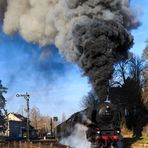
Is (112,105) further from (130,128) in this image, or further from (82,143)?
(130,128)

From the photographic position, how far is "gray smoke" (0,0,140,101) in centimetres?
2559

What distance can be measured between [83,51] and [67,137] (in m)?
6.07

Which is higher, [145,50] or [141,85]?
[145,50]

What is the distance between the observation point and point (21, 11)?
3117 cm

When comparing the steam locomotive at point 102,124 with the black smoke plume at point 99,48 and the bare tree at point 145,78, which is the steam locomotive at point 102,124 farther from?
the bare tree at point 145,78

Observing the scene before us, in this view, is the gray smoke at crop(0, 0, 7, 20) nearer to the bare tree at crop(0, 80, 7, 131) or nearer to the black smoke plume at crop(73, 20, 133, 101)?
the black smoke plume at crop(73, 20, 133, 101)

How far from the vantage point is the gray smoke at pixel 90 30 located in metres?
25.6

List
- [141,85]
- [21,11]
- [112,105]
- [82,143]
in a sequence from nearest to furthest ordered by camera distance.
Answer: [112,105] → [82,143] → [21,11] → [141,85]

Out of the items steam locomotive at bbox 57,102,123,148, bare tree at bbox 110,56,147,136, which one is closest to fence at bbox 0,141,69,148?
steam locomotive at bbox 57,102,123,148

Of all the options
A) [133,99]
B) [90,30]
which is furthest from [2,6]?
[133,99]

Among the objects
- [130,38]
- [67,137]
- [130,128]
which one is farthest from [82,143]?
[130,128]

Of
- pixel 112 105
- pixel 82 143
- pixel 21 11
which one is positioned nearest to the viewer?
pixel 112 105

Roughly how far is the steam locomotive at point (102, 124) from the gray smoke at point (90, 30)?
1.16 metres

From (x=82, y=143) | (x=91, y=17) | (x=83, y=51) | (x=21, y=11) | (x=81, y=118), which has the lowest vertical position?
(x=82, y=143)
